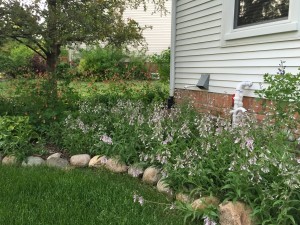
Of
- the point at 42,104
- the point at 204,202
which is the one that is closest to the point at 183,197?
the point at 204,202

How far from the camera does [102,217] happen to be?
2.93 m

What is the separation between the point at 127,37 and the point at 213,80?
85.1 inches

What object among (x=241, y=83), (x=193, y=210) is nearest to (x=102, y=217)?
(x=193, y=210)

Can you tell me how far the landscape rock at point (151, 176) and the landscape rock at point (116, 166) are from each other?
1.35ft

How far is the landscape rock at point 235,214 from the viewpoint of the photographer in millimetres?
2599

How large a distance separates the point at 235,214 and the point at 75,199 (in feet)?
4.83

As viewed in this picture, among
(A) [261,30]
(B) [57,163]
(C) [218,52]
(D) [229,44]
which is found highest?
(A) [261,30]

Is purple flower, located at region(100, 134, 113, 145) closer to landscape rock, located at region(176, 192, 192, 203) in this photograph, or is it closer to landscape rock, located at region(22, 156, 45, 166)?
landscape rock, located at region(22, 156, 45, 166)

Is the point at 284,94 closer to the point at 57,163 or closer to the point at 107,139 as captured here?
the point at 107,139

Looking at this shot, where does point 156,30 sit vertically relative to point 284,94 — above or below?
above

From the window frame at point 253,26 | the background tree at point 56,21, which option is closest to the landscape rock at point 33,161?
the background tree at point 56,21

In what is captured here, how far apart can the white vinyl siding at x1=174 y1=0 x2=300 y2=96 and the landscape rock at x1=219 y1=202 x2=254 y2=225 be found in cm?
180

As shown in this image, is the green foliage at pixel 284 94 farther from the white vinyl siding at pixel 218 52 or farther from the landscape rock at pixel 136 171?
the landscape rock at pixel 136 171

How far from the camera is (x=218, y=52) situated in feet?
18.4
